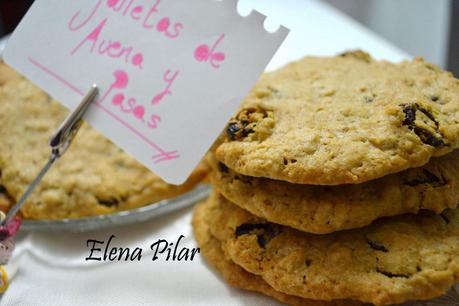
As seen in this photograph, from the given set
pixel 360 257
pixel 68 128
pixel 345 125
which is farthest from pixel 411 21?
pixel 68 128

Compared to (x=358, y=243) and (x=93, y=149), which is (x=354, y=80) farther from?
(x=93, y=149)

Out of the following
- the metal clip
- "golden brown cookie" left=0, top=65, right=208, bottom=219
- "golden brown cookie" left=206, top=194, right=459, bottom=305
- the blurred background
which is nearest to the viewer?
"golden brown cookie" left=206, top=194, right=459, bottom=305

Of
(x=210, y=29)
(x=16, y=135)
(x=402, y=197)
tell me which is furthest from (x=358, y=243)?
(x=16, y=135)

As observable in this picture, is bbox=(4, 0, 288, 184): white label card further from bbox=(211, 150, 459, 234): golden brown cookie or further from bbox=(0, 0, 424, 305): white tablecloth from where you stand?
bbox=(0, 0, 424, 305): white tablecloth

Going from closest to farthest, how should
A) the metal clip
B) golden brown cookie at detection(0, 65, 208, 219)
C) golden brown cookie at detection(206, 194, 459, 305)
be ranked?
1. golden brown cookie at detection(206, 194, 459, 305)
2. the metal clip
3. golden brown cookie at detection(0, 65, 208, 219)

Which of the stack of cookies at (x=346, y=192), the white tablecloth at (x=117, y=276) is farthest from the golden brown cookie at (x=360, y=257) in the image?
the white tablecloth at (x=117, y=276)

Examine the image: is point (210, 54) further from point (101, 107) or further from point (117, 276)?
point (117, 276)

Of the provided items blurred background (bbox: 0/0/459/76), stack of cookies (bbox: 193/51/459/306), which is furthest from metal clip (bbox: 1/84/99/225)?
blurred background (bbox: 0/0/459/76)
